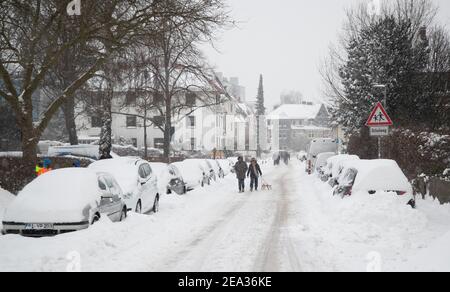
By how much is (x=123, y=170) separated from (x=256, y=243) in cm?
614

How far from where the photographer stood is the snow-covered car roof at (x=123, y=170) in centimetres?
1378

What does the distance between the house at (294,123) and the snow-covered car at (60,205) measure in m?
114

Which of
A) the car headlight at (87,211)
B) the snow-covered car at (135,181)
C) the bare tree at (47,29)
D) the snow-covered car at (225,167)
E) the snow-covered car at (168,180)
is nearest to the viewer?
the car headlight at (87,211)

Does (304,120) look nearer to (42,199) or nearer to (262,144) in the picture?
(262,144)

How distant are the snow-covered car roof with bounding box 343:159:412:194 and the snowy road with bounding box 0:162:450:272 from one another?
2.07 feet

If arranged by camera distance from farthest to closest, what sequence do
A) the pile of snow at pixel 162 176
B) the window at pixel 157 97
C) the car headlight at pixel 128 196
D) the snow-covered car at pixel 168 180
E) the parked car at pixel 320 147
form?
the parked car at pixel 320 147 → the window at pixel 157 97 → the snow-covered car at pixel 168 180 → the pile of snow at pixel 162 176 → the car headlight at pixel 128 196

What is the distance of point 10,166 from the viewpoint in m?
17.7

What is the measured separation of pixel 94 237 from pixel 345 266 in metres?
4.79

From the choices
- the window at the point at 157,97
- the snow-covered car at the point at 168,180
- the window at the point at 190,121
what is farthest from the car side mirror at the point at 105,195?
the window at the point at 190,121

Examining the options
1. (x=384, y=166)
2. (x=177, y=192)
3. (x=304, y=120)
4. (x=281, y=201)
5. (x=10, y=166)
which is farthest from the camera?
(x=304, y=120)

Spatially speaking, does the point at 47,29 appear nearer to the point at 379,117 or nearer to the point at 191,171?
the point at 191,171

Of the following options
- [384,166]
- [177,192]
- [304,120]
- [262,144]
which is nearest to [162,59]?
[177,192]

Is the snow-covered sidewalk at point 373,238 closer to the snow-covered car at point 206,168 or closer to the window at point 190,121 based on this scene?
the snow-covered car at point 206,168

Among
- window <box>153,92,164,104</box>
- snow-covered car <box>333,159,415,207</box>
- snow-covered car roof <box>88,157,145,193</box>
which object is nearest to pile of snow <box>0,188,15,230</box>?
snow-covered car roof <box>88,157,145,193</box>
